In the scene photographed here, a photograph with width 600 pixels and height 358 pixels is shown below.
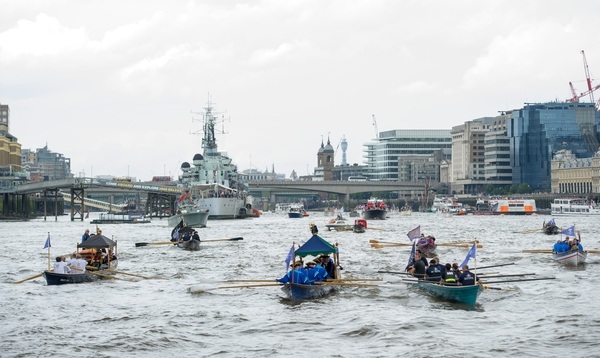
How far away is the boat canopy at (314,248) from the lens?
2060 inches

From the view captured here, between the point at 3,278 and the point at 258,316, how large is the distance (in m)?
24.0

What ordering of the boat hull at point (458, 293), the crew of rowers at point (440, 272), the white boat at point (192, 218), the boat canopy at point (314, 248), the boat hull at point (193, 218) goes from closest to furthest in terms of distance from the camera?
the boat hull at point (458, 293) < the crew of rowers at point (440, 272) < the boat canopy at point (314, 248) < the boat hull at point (193, 218) < the white boat at point (192, 218)

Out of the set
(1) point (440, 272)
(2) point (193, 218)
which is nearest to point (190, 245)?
(1) point (440, 272)

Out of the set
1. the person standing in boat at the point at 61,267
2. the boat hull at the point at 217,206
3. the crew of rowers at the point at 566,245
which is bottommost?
the person standing in boat at the point at 61,267

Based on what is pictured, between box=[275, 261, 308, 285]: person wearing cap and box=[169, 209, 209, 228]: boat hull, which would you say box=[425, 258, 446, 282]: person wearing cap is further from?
box=[169, 209, 209, 228]: boat hull

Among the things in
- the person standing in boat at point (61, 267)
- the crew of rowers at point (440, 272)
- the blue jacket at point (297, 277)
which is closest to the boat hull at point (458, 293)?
the crew of rowers at point (440, 272)

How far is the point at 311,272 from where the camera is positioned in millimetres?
52406

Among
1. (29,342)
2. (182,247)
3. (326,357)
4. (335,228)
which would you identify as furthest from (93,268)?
(335,228)

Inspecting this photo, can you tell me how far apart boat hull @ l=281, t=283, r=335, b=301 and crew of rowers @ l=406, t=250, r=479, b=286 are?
5.54 m

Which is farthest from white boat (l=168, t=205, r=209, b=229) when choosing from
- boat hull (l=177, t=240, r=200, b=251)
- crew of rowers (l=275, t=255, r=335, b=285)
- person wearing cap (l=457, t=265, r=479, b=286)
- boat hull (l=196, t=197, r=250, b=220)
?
person wearing cap (l=457, t=265, r=479, b=286)

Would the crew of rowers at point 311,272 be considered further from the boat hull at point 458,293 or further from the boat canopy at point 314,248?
the boat hull at point 458,293

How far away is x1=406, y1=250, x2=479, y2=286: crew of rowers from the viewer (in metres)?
49.5

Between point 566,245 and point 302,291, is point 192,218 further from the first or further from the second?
point 302,291

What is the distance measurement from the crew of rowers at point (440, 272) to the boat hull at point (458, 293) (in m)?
0.44
